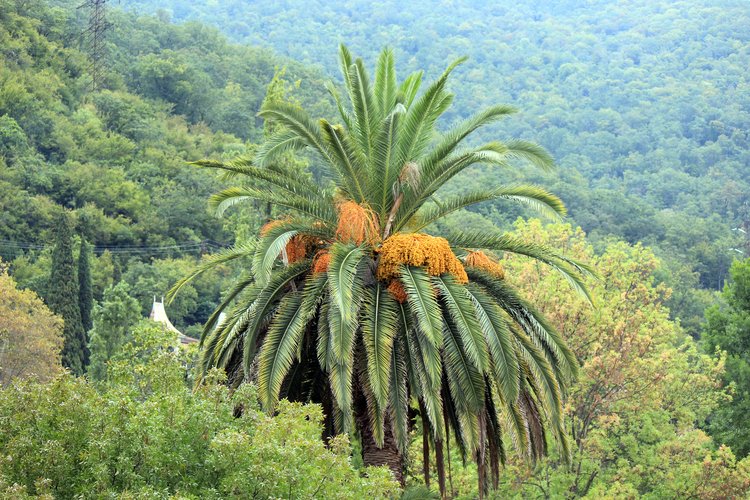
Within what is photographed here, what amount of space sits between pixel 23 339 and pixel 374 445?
25.4m

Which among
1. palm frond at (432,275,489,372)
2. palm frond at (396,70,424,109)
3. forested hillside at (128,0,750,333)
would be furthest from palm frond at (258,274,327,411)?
forested hillside at (128,0,750,333)

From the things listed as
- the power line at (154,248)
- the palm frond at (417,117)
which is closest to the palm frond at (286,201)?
the palm frond at (417,117)

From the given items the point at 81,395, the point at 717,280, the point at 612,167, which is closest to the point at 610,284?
the point at 81,395

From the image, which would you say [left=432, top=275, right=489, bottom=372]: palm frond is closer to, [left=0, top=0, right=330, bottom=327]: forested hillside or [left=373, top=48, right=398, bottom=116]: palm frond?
[left=373, top=48, right=398, bottom=116]: palm frond

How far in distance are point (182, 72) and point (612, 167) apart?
47.1 metres

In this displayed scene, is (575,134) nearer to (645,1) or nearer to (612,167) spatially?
(612,167)

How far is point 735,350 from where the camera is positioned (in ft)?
108

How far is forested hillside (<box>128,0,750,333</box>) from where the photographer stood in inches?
3366

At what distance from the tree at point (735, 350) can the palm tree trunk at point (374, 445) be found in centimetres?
1663

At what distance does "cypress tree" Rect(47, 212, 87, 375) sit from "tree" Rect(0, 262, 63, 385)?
21.4 ft

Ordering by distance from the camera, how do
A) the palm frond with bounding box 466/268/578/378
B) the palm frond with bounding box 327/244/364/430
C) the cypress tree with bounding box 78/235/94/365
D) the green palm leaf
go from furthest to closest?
the cypress tree with bounding box 78/235/94/365
the palm frond with bounding box 466/268/578/378
the green palm leaf
the palm frond with bounding box 327/244/364/430

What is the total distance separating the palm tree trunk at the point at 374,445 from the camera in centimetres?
1512

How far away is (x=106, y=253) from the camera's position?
212 ft

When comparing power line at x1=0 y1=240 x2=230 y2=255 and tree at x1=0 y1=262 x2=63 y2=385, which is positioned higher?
power line at x1=0 y1=240 x2=230 y2=255
